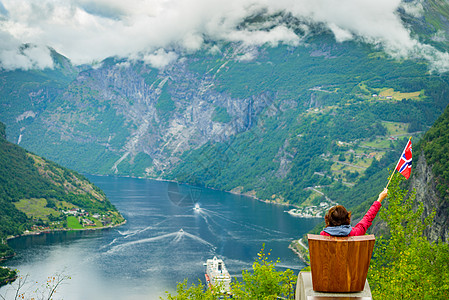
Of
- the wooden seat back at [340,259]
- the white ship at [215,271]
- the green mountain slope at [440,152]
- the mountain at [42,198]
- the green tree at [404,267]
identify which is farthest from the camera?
the mountain at [42,198]

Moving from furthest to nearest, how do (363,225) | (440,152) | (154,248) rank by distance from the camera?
1. (154,248)
2. (440,152)
3. (363,225)

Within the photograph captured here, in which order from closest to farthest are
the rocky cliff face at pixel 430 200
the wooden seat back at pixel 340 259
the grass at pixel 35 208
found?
the wooden seat back at pixel 340 259, the rocky cliff face at pixel 430 200, the grass at pixel 35 208

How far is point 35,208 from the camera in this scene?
10138 centimetres

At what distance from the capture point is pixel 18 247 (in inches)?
3100

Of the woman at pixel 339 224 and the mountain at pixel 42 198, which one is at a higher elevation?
the woman at pixel 339 224

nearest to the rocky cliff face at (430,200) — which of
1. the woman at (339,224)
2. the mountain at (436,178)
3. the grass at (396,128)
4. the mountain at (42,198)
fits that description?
the mountain at (436,178)

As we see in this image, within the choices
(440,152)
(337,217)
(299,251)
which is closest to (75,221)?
(299,251)

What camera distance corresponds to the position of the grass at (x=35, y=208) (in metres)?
98.1

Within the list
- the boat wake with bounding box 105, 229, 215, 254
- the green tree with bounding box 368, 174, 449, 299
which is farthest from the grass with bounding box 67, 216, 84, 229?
the green tree with bounding box 368, 174, 449, 299

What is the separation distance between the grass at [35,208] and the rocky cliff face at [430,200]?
69838 mm

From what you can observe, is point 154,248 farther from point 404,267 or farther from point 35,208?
point 404,267

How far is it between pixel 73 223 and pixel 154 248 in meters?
27.5

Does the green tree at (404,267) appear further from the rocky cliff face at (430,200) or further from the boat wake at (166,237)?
the boat wake at (166,237)

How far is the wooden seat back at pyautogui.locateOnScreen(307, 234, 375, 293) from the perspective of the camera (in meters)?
5.92
